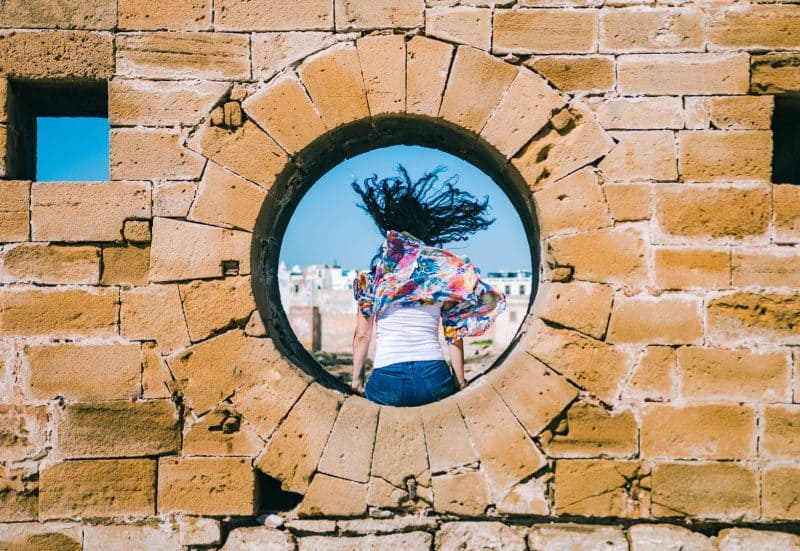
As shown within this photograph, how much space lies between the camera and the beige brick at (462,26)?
371cm

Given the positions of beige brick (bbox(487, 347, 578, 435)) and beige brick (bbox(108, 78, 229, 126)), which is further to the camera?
beige brick (bbox(108, 78, 229, 126))

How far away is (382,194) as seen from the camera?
434cm

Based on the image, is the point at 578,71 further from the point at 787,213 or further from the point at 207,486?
the point at 207,486

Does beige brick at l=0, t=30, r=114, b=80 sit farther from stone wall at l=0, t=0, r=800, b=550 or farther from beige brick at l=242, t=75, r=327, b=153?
beige brick at l=242, t=75, r=327, b=153

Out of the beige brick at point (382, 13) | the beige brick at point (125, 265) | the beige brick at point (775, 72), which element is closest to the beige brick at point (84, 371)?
the beige brick at point (125, 265)

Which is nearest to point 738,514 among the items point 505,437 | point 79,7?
point 505,437

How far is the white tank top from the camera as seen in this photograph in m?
3.82

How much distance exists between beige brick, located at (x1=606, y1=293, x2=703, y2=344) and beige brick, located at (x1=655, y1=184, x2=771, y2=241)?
371mm

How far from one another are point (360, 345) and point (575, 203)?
1471 millimetres

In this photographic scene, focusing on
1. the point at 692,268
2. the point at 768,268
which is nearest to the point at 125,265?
the point at 692,268

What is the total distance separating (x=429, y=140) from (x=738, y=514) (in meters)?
2.71

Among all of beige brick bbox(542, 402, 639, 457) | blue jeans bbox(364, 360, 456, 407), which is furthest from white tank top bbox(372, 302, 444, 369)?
beige brick bbox(542, 402, 639, 457)

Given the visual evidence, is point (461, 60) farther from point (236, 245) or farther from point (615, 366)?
point (615, 366)

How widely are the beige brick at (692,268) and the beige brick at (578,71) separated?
3.16 ft
